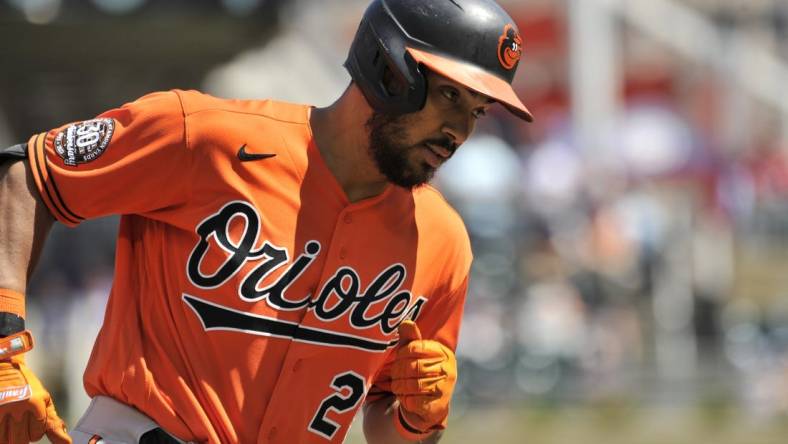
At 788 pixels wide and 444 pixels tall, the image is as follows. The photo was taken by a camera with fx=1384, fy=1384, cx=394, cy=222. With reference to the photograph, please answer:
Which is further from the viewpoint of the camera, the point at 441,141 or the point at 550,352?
the point at 550,352

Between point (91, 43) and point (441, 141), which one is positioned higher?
point (441, 141)

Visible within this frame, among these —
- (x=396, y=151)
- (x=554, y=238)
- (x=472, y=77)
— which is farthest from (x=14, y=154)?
(x=554, y=238)

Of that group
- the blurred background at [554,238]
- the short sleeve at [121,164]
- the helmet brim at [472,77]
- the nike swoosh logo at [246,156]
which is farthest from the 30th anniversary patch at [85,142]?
the blurred background at [554,238]

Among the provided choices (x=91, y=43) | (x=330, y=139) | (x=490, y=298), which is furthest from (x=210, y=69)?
(x=330, y=139)

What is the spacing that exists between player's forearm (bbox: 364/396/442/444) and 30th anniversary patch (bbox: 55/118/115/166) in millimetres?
1338

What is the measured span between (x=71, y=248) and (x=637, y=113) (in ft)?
30.2

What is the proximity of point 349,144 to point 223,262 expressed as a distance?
1.72ft

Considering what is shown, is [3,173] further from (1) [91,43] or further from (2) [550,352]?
(1) [91,43]

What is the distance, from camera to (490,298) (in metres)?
13.6

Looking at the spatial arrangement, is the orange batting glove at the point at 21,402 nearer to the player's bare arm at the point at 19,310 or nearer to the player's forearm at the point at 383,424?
the player's bare arm at the point at 19,310

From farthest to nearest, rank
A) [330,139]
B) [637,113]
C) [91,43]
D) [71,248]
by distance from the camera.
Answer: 1. [637,113]
2. [91,43]
3. [71,248]
4. [330,139]

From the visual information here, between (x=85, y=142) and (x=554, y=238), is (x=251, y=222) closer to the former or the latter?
(x=85, y=142)

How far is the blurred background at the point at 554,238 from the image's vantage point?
13320mm

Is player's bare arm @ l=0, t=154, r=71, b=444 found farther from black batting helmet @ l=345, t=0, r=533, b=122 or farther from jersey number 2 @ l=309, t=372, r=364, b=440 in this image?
black batting helmet @ l=345, t=0, r=533, b=122
